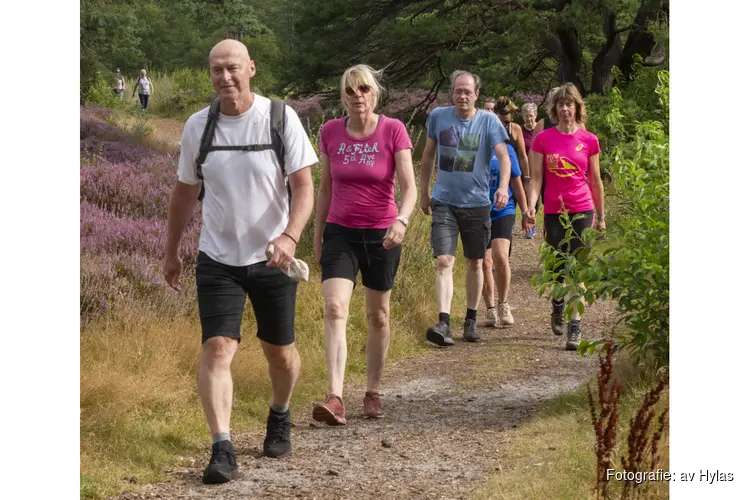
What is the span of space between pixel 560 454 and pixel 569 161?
319cm

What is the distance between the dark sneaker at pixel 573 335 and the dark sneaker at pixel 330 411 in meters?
2.67

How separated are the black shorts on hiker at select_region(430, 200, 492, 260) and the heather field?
831 millimetres

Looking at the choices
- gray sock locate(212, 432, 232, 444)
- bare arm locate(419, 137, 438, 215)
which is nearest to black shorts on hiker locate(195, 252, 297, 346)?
gray sock locate(212, 432, 232, 444)

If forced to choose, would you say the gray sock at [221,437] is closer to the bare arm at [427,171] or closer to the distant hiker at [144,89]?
the bare arm at [427,171]

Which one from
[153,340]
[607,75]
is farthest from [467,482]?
[607,75]

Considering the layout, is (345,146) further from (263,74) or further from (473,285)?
(263,74)

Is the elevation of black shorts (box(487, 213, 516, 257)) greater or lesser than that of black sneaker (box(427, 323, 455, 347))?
greater

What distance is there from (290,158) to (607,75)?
52.8 ft

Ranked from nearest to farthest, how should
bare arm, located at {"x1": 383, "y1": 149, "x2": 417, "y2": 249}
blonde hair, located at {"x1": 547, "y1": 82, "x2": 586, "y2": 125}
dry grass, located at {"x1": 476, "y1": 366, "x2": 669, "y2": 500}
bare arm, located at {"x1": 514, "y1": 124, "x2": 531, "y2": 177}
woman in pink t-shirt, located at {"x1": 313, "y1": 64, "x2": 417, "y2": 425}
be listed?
dry grass, located at {"x1": 476, "y1": 366, "x2": 669, "y2": 500} → bare arm, located at {"x1": 383, "y1": 149, "x2": 417, "y2": 249} → woman in pink t-shirt, located at {"x1": 313, "y1": 64, "x2": 417, "y2": 425} → blonde hair, located at {"x1": 547, "y1": 82, "x2": 586, "y2": 125} → bare arm, located at {"x1": 514, "y1": 124, "x2": 531, "y2": 177}

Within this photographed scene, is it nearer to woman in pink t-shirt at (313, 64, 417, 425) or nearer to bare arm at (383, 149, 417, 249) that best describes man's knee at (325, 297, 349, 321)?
woman in pink t-shirt at (313, 64, 417, 425)

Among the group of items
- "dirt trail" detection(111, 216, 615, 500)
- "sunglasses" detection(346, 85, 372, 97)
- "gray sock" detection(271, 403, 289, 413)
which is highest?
"sunglasses" detection(346, 85, 372, 97)

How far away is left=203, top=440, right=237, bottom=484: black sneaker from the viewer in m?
4.95

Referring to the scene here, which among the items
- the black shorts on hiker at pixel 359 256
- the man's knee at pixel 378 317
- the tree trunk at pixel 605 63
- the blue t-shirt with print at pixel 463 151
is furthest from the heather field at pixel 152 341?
the tree trunk at pixel 605 63

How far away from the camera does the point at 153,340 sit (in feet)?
21.8
